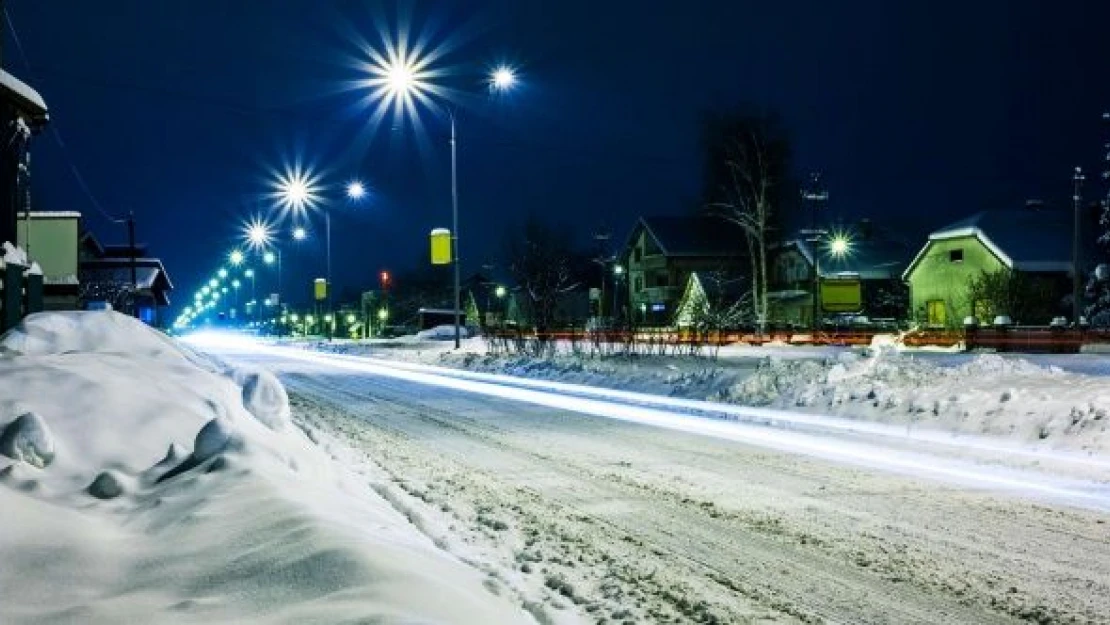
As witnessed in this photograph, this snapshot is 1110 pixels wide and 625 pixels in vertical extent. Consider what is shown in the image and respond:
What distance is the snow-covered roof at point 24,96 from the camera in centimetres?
2462

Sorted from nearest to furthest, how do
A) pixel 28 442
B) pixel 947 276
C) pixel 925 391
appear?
pixel 28 442 < pixel 925 391 < pixel 947 276

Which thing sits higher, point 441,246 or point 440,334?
point 441,246

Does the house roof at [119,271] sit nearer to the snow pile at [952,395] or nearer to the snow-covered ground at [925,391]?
the snow-covered ground at [925,391]

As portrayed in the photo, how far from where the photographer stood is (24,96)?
25.2 m

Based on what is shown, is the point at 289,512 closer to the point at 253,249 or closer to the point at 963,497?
the point at 963,497

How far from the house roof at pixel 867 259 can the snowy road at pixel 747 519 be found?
197ft

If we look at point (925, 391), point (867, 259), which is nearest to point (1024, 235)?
point (867, 259)

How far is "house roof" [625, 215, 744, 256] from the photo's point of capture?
8381cm

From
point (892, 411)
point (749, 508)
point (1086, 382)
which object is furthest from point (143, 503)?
point (1086, 382)

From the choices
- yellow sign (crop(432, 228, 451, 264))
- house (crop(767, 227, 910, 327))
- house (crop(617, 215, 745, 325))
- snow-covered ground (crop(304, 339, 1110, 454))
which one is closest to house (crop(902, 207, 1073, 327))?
house (crop(767, 227, 910, 327))

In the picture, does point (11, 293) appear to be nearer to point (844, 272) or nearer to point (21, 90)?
point (21, 90)

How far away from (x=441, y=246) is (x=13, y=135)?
1748cm

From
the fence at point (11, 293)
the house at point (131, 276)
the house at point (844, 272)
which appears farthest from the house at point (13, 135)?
the house at point (844, 272)

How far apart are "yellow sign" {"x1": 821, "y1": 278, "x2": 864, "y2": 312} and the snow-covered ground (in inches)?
1468
